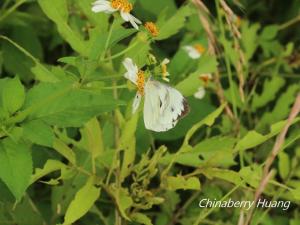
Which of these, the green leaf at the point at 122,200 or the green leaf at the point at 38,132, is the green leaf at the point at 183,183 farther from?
the green leaf at the point at 38,132

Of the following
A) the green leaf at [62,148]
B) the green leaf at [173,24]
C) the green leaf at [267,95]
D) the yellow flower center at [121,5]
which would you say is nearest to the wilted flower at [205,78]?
the green leaf at [267,95]

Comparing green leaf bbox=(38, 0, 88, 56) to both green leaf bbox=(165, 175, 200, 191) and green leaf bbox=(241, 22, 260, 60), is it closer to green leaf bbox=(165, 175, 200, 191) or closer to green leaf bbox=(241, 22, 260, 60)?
green leaf bbox=(165, 175, 200, 191)

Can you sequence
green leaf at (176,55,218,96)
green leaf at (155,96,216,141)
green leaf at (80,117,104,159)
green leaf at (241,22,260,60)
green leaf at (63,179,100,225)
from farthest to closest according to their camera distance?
1. green leaf at (241,22,260,60)
2. green leaf at (155,96,216,141)
3. green leaf at (176,55,218,96)
4. green leaf at (80,117,104,159)
5. green leaf at (63,179,100,225)

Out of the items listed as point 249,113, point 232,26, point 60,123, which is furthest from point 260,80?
point 60,123

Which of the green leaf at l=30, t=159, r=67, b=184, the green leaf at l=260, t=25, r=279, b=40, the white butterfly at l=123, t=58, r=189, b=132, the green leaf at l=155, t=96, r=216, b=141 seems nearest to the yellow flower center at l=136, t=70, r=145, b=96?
the white butterfly at l=123, t=58, r=189, b=132

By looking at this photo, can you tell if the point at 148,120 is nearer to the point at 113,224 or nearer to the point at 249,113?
the point at 113,224

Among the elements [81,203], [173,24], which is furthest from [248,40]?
[81,203]
